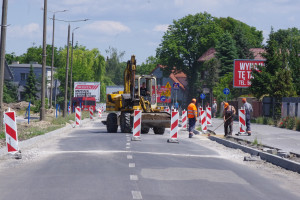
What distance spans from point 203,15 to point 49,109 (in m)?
42.8

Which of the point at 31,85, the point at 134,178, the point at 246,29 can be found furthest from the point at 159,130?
the point at 246,29

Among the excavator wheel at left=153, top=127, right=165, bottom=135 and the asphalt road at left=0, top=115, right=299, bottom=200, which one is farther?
the excavator wheel at left=153, top=127, right=165, bottom=135

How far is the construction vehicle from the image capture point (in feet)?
89.5

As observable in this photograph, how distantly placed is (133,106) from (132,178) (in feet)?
57.0

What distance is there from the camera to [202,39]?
88.7 metres

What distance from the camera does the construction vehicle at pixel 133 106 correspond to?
27.3m

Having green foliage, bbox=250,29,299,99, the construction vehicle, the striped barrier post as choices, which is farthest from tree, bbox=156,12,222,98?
the striped barrier post

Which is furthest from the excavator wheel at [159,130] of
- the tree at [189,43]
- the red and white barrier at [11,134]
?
the tree at [189,43]

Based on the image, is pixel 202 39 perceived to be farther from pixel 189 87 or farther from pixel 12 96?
pixel 12 96

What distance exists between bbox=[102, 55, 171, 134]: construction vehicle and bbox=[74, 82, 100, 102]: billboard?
133 ft

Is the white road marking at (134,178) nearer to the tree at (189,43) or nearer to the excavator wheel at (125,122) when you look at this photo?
the excavator wheel at (125,122)

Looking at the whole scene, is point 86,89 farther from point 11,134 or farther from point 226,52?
point 11,134

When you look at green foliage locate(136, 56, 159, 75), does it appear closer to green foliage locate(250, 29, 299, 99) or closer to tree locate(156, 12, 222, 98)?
tree locate(156, 12, 222, 98)

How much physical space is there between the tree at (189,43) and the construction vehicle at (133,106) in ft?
194
